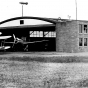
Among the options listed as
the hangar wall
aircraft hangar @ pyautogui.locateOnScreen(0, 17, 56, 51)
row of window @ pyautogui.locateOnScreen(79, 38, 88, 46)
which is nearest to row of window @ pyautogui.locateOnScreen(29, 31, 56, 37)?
aircraft hangar @ pyautogui.locateOnScreen(0, 17, 56, 51)

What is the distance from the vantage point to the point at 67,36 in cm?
4888

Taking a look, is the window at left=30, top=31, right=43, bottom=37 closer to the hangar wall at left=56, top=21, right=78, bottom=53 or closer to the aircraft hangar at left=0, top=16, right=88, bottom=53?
the aircraft hangar at left=0, top=16, right=88, bottom=53

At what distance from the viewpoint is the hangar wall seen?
4856 cm

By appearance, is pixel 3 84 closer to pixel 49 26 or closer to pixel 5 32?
pixel 49 26

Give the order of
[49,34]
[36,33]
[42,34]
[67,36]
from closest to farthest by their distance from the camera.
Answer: [67,36], [49,34], [42,34], [36,33]

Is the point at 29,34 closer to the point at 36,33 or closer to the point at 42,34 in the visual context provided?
the point at 36,33

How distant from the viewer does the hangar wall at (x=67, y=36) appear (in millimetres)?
48562

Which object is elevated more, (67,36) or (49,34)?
(49,34)

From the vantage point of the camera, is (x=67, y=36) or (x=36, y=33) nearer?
(x=67, y=36)

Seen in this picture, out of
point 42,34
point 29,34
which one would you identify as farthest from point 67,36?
point 29,34

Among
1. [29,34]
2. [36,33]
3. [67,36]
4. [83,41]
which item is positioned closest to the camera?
[67,36]

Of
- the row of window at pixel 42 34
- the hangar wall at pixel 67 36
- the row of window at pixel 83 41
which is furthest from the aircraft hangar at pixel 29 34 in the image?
the row of window at pixel 83 41

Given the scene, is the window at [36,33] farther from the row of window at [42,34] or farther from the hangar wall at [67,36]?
the hangar wall at [67,36]

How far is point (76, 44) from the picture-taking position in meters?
48.7
